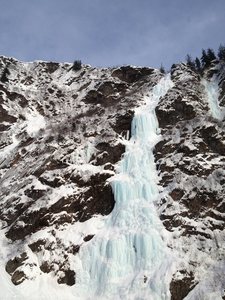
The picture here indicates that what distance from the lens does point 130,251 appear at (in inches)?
1054

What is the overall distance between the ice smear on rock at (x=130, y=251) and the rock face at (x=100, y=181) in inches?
24.3

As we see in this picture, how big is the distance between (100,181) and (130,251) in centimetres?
745

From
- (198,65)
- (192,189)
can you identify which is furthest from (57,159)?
(198,65)

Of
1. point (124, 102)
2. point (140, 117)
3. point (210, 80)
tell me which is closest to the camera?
point (140, 117)

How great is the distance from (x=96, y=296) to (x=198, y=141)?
1485 cm

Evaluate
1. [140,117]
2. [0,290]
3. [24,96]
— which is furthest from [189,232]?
[24,96]

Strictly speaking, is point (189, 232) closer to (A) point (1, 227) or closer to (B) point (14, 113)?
(A) point (1, 227)

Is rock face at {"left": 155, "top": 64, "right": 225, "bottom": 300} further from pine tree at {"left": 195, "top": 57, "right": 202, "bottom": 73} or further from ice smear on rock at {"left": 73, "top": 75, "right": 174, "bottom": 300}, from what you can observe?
pine tree at {"left": 195, "top": 57, "right": 202, "bottom": 73}

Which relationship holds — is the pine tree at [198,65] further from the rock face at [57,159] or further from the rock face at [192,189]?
the rock face at [192,189]

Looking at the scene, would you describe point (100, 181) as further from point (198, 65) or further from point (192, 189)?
point (198, 65)

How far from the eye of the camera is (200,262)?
25156 mm

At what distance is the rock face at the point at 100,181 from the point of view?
26.5 m

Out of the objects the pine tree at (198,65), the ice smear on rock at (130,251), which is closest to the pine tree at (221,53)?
the pine tree at (198,65)

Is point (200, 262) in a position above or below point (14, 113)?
below
